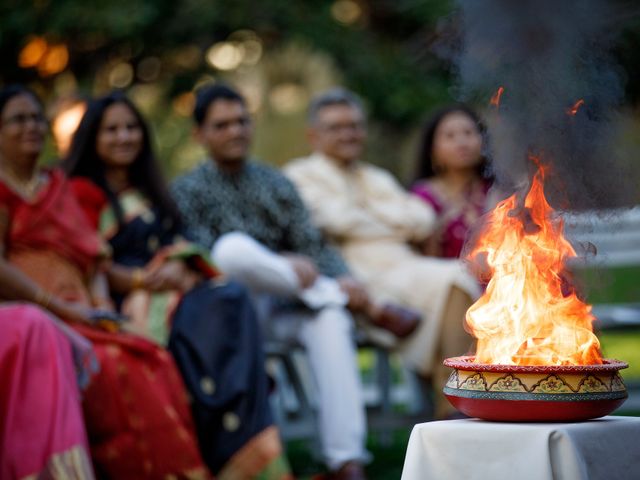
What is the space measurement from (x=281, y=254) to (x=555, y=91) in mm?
2395

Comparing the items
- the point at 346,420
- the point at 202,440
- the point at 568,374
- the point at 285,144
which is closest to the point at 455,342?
the point at 346,420

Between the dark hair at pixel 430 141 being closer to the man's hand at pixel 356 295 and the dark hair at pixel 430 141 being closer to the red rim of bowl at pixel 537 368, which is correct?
the man's hand at pixel 356 295

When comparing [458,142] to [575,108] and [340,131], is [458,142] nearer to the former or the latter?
[340,131]

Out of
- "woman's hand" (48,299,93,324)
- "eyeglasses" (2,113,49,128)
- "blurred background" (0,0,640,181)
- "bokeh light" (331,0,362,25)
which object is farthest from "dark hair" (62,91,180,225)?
"bokeh light" (331,0,362,25)

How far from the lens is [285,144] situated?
1216 centimetres

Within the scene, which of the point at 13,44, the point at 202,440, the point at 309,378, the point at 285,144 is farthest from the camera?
the point at 285,144

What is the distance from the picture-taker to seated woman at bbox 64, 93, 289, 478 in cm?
466

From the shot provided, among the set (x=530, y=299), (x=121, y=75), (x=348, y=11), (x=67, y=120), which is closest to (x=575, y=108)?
(x=530, y=299)

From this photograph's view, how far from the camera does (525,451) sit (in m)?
2.98

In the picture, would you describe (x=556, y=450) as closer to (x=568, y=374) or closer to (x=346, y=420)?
(x=568, y=374)

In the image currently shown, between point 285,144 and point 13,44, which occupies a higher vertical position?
point 13,44

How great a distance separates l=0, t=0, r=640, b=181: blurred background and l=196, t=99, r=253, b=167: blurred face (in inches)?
167

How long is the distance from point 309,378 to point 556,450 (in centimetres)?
318

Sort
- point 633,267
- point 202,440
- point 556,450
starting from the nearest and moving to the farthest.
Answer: point 556,450 → point 202,440 → point 633,267
